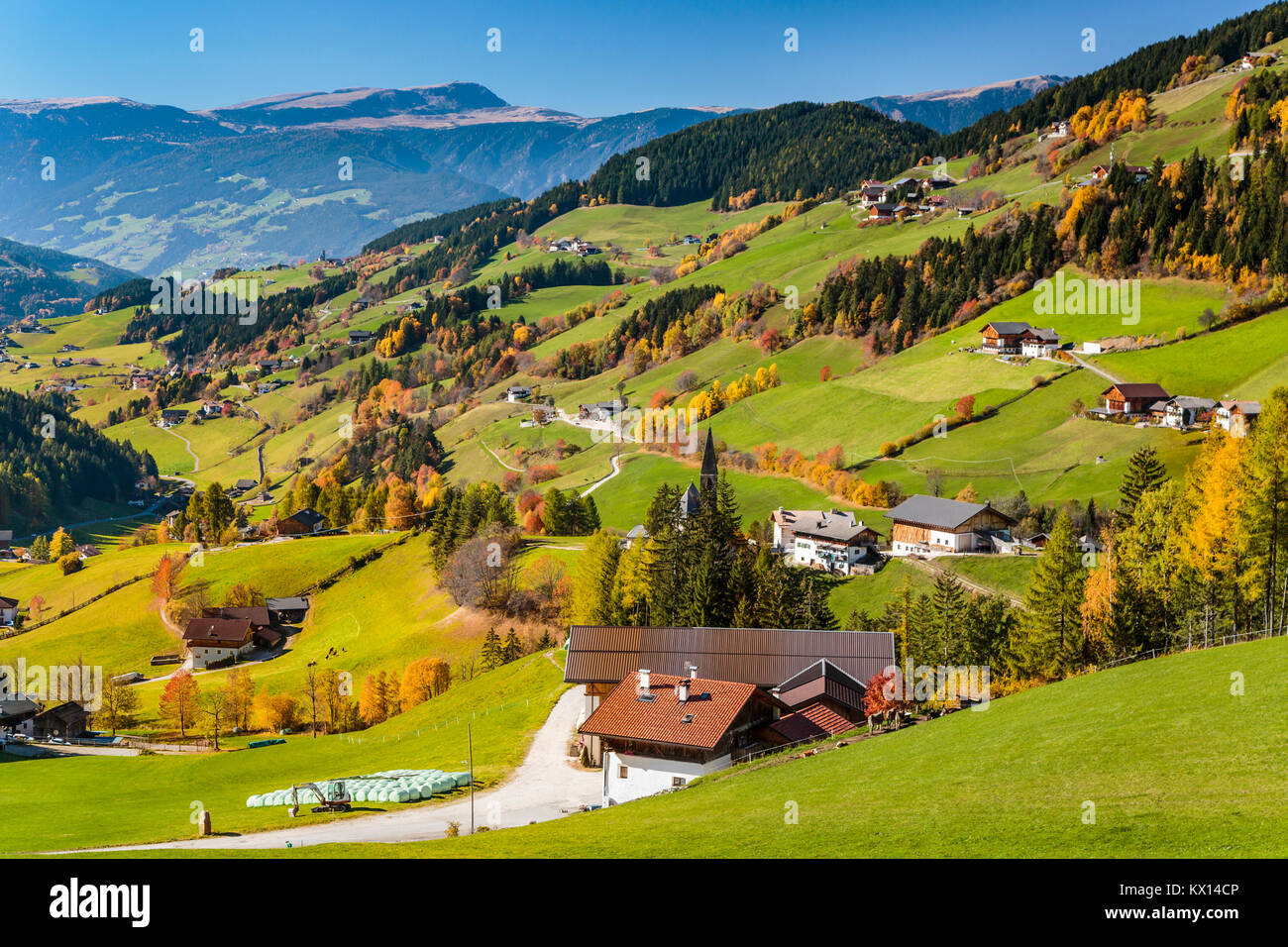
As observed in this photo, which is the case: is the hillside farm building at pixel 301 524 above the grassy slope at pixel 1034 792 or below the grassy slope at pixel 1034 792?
below

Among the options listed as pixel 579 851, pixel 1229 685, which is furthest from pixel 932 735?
pixel 579 851

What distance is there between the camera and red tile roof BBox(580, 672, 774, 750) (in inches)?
2030

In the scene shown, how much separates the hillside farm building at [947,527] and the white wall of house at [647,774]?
5871 cm

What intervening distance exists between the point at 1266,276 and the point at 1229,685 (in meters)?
130

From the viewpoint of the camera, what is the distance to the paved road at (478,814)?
43906 mm

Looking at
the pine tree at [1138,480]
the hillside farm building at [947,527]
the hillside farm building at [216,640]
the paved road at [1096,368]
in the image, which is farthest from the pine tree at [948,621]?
the hillside farm building at [216,640]

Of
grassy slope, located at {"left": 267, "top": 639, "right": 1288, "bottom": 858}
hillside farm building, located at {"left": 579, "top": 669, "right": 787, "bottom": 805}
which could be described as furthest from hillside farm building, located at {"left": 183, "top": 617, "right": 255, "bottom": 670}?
grassy slope, located at {"left": 267, "top": 639, "right": 1288, "bottom": 858}

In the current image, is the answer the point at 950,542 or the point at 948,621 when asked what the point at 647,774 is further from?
the point at 950,542

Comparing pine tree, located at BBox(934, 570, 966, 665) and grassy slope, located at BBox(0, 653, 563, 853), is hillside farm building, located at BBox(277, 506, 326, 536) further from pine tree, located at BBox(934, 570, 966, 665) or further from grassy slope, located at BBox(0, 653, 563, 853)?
pine tree, located at BBox(934, 570, 966, 665)

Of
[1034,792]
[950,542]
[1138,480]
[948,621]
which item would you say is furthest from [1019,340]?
[1034,792]

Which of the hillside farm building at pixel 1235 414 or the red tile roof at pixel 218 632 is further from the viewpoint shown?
the red tile roof at pixel 218 632

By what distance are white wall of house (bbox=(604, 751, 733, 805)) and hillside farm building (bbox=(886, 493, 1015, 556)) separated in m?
58.7

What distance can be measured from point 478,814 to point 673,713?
11.9 m

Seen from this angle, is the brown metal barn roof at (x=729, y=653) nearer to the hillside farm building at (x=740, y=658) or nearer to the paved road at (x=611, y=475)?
the hillside farm building at (x=740, y=658)
